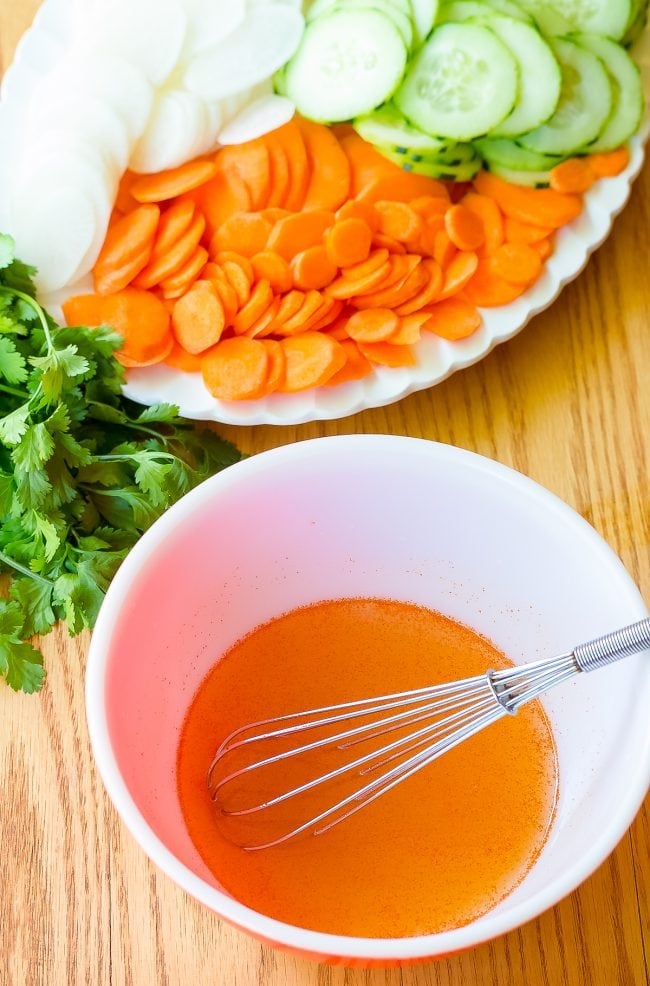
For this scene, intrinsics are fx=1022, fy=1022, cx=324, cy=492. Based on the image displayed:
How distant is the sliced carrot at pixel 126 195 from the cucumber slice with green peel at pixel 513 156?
1.22 ft

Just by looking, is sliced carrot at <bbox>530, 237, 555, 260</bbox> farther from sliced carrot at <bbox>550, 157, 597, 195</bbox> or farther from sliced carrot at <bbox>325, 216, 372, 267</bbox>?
sliced carrot at <bbox>325, 216, 372, 267</bbox>

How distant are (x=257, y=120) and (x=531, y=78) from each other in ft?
0.95

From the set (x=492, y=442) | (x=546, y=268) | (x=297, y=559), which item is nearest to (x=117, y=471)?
(x=297, y=559)

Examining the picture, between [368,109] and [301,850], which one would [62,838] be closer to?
[301,850]

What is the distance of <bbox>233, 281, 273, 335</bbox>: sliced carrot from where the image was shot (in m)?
1.02

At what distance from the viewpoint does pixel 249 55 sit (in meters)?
1.09

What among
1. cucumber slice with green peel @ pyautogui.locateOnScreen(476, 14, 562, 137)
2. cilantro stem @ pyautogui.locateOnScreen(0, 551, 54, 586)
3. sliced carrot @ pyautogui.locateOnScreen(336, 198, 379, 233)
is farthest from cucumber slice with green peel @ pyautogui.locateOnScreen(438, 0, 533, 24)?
cilantro stem @ pyautogui.locateOnScreen(0, 551, 54, 586)

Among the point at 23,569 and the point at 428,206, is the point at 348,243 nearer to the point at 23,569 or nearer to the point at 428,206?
the point at 428,206

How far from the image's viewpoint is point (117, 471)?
97 cm

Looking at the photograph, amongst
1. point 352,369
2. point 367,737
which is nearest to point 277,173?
point 352,369

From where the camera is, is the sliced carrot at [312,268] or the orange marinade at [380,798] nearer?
the orange marinade at [380,798]

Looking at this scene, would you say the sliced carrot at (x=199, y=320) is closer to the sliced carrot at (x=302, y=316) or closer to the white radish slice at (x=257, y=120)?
the sliced carrot at (x=302, y=316)

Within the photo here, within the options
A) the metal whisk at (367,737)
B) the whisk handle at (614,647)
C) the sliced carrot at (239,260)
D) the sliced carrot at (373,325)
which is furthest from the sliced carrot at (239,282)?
the whisk handle at (614,647)

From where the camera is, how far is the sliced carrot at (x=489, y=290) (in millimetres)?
1048
